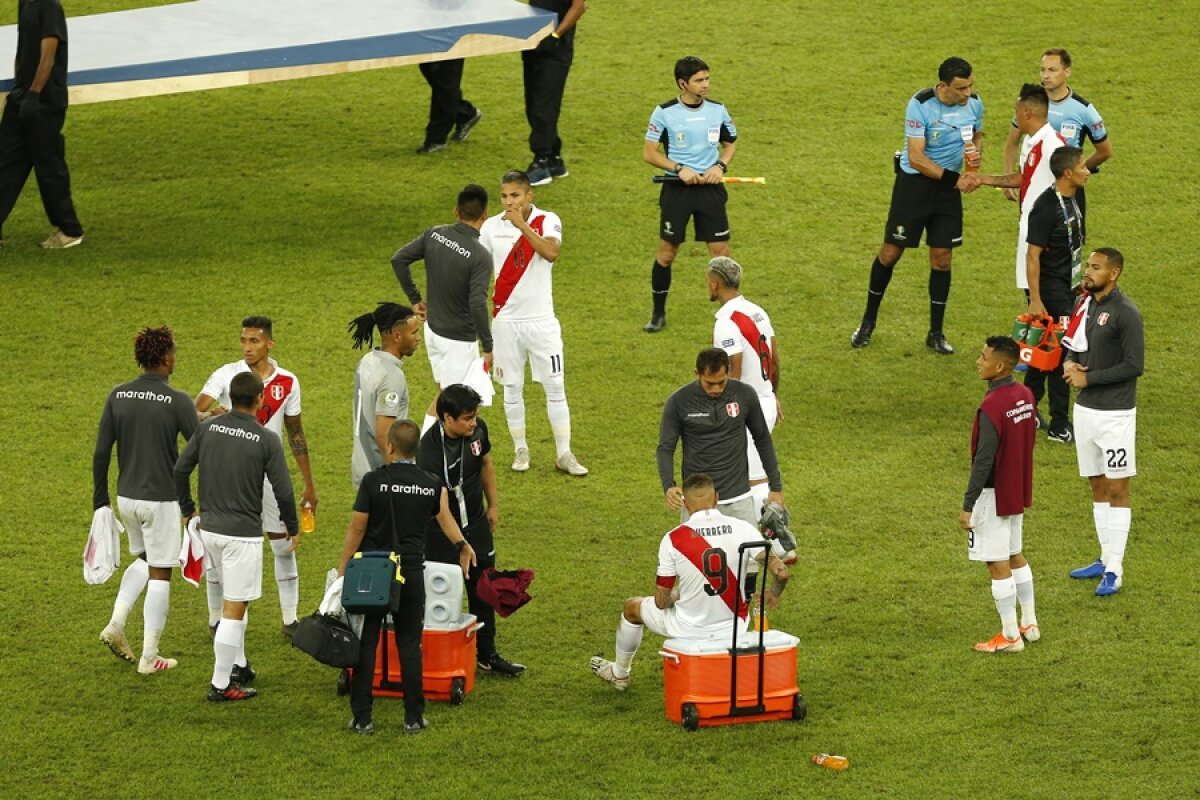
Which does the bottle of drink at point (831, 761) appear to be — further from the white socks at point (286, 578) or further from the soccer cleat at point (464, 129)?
the soccer cleat at point (464, 129)

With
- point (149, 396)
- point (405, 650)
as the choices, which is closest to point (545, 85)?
point (149, 396)

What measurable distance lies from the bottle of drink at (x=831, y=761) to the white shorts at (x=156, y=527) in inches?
133

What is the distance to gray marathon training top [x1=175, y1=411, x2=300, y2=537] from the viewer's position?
26.6 ft

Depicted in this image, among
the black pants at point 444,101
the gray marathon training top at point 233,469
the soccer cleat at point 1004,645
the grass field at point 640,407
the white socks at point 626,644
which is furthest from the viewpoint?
the black pants at point 444,101

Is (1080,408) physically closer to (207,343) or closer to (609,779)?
(609,779)

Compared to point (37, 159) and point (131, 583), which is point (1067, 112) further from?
point (37, 159)

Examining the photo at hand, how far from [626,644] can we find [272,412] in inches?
90.0

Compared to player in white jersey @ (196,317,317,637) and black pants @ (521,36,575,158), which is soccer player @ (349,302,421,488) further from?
black pants @ (521,36,575,158)

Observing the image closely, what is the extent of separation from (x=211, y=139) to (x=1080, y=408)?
10.7 meters

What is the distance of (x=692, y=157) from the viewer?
12859mm

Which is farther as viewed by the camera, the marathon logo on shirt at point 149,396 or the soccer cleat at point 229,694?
the marathon logo on shirt at point 149,396

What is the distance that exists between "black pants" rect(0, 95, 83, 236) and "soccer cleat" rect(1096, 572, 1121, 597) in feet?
30.2

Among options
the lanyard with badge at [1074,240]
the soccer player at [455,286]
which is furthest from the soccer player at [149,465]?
the lanyard with badge at [1074,240]

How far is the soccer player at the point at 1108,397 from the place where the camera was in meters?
9.22
